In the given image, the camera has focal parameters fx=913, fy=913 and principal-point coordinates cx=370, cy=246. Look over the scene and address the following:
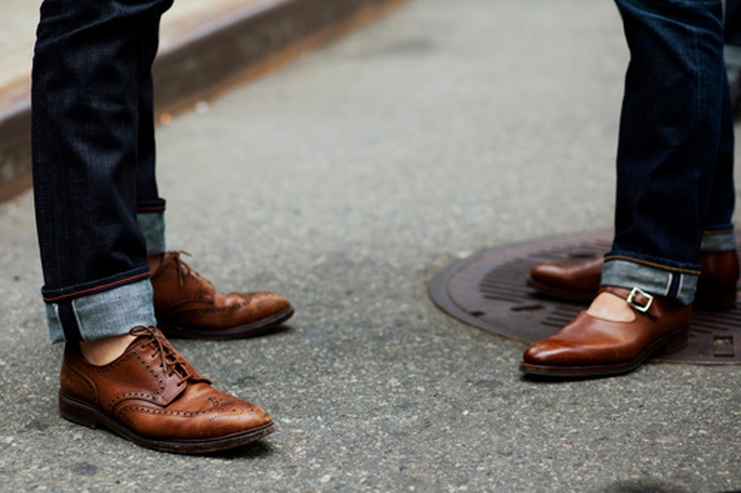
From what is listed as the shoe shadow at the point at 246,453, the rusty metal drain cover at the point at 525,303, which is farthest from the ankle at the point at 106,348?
the rusty metal drain cover at the point at 525,303

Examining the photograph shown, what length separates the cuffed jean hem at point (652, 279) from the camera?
6.22 feet

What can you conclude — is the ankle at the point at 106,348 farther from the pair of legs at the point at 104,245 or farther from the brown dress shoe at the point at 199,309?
the brown dress shoe at the point at 199,309

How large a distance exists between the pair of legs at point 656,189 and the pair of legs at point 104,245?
703 millimetres

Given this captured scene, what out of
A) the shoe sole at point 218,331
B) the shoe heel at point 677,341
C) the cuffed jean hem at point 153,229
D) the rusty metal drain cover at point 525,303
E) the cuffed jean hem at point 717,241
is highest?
the cuffed jean hem at point 153,229

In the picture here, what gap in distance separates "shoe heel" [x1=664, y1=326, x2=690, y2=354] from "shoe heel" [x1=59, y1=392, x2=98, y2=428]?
3.88 ft

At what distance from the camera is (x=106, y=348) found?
164 centimetres

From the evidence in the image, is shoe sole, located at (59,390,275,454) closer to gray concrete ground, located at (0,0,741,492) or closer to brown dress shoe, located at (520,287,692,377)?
gray concrete ground, located at (0,0,741,492)

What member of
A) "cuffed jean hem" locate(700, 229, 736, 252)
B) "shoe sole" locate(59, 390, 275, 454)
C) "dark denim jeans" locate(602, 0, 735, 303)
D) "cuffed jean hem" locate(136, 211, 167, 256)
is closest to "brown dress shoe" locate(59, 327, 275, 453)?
"shoe sole" locate(59, 390, 275, 454)

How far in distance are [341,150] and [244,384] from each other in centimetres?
211

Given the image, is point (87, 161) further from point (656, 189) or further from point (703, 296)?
point (703, 296)

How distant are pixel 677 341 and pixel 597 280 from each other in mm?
311

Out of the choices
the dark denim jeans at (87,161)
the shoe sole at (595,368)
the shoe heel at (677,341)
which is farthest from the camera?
the shoe heel at (677,341)

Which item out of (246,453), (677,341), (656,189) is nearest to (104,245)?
(246,453)

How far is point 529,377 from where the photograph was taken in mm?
1897
